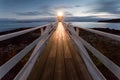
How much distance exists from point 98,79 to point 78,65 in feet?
7.90

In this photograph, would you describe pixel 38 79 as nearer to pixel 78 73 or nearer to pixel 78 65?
pixel 78 73

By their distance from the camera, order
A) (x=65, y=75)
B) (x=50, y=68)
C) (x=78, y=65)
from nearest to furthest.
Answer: (x=65, y=75) → (x=50, y=68) → (x=78, y=65)

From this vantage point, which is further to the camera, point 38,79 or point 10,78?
point 10,78

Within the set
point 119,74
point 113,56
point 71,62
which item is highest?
point 119,74

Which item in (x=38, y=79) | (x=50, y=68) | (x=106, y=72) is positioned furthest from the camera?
(x=106, y=72)

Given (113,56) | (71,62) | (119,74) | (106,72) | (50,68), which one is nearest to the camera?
(119,74)

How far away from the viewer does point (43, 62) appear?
618 centimetres

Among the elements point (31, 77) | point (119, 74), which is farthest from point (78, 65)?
point (119, 74)

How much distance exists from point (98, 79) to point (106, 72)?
579cm

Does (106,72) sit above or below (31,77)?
below

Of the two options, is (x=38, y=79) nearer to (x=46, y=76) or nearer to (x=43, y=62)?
(x=46, y=76)

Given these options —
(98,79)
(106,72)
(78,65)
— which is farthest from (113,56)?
(98,79)

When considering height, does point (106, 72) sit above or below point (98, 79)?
below

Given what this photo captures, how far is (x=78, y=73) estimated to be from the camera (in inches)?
198
